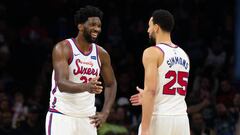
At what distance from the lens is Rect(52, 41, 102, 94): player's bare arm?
7.08 m

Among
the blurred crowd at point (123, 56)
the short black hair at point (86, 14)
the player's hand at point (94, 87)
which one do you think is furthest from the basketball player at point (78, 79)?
the blurred crowd at point (123, 56)

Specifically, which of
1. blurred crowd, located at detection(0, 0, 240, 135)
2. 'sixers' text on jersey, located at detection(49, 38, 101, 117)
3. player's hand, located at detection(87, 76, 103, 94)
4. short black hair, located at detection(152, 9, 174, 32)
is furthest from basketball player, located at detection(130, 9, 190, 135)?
blurred crowd, located at detection(0, 0, 240, 135)

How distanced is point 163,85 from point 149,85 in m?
0.20

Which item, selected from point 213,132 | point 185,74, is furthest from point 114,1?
point 185,74

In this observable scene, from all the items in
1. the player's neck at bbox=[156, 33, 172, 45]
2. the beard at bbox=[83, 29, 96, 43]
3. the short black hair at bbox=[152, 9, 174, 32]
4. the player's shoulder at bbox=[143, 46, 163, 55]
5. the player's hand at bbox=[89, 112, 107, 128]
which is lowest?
the player's hand at bbox=[89, 112, 107, 128]

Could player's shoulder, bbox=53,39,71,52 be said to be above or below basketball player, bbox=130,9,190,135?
above

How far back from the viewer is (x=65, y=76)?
24.4ft

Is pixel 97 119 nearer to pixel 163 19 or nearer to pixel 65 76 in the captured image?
pixel 65 76

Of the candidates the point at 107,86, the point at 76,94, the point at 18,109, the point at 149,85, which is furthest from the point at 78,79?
the point at 18,109

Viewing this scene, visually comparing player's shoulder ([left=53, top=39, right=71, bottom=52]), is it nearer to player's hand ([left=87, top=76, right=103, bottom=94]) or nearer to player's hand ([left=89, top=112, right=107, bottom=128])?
player's hand ([left=87, top=76, right=103, bottom=94])

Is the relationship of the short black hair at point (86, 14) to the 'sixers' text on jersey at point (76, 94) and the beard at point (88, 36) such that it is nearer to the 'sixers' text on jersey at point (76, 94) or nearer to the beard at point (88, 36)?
the beard at point (88, 36)

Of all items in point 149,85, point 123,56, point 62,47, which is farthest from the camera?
point 123,56

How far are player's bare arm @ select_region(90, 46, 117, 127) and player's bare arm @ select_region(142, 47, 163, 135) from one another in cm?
111

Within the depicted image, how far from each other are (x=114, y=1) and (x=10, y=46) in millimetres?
3158
